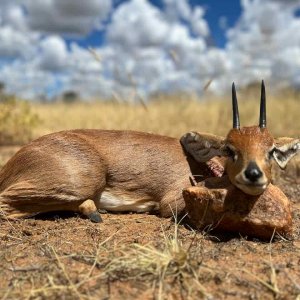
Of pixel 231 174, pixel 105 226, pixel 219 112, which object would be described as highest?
pixel 231 174

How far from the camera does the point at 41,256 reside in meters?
3.42

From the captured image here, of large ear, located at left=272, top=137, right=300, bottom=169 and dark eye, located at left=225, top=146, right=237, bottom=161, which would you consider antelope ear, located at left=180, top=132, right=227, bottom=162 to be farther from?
large ear, located at left=272, top=137, right=300, bottom=169

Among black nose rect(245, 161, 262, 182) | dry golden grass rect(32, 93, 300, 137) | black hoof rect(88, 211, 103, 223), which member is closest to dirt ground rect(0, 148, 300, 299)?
black hoof rect(88, 211, 103, 223)

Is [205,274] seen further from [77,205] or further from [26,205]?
[26,205]

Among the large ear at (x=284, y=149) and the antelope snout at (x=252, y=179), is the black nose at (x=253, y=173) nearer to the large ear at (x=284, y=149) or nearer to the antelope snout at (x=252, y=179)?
the antelope snout at (x=252, y=179)

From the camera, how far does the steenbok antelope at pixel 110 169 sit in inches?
179

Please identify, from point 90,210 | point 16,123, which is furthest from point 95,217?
point 16,123

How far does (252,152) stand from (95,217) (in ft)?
5.47

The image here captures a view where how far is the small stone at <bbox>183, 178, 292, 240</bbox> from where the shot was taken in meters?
3.81

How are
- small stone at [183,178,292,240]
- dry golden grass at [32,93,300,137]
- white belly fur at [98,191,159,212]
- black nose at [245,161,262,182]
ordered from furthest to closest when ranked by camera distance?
dry golden grass at [32,93,300,137] → white belly fur at [98,191,159,212] → small stone at [183,178,292,240] → black nose at [245,161,262,182]

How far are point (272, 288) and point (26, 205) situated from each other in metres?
2.64

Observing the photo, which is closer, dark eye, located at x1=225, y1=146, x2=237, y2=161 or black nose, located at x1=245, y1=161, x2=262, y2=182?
black nose, located at x1=245, y1=161, x2=262, y2=182

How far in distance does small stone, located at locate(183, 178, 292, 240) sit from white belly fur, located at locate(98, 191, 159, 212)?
42.0 inches

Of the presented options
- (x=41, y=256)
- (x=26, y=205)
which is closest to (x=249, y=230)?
(x=41, y=256)
